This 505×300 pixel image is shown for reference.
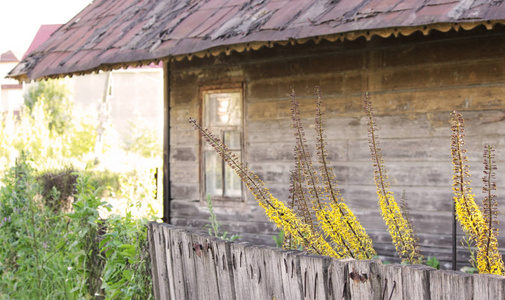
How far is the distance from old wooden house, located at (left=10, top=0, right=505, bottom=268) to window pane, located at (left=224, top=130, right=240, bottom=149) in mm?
19

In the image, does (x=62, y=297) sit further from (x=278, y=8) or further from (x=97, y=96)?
(x=97, y=96)

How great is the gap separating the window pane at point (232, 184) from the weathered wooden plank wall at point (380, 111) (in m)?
0.15

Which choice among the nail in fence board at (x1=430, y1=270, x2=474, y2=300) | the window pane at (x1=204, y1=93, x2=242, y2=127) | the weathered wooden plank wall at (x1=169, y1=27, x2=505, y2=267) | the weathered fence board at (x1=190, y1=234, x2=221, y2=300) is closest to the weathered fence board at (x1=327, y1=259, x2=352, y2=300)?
the nail in fence board at (x1=430, y1=270, x2=474, y2=300)

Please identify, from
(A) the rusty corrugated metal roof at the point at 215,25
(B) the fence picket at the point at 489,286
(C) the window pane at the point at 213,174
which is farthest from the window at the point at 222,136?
(B) the fence picket at the point at 489,286

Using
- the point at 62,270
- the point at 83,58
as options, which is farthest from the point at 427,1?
the point at 83,58

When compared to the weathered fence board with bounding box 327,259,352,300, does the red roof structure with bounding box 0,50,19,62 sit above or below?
above

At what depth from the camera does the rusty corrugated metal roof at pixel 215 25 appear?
5258 mm

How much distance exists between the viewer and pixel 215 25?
6.78 metres

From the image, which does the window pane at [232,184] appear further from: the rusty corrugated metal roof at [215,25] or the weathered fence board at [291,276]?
the weathered fence board at [291,276]

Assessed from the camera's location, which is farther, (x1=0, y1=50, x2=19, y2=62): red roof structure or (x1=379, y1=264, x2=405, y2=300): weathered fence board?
(x1=0, y1=50, x2=19, y2=62): red roof structure

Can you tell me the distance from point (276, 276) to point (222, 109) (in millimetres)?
5055

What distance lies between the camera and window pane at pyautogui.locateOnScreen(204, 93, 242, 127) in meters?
8.15

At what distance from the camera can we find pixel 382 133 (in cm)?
683

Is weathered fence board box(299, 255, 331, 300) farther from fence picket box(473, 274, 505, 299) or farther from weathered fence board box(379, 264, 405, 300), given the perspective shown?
fence picket box(473, 274, 505, 299)
